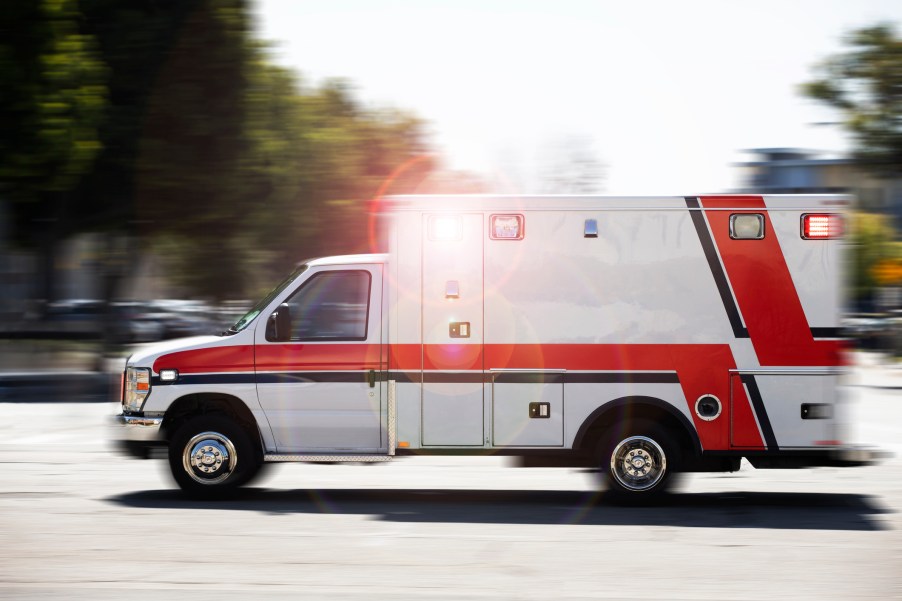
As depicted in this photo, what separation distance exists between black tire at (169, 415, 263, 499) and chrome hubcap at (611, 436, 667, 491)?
10.3 feet

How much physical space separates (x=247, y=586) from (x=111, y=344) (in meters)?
21.2

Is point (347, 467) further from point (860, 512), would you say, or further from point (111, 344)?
point (111, 344)

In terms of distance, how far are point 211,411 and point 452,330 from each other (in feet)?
7.55

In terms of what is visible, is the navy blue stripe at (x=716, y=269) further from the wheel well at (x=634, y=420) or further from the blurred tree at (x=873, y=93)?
the blurred tree at (x=873, y=93)

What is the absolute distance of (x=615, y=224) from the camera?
9.24m

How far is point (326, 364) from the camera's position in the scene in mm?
9391

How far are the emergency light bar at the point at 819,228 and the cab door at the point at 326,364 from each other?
3.65m

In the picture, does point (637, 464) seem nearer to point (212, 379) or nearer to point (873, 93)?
point (212, 379)

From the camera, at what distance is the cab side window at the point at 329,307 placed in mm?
9477

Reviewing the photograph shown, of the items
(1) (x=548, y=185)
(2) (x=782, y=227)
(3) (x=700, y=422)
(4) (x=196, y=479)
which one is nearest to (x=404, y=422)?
(4) (x=196, y=479)

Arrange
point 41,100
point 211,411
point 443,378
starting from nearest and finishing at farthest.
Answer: point 443,378
point 211,411
point 41,100

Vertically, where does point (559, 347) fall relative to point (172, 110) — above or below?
below

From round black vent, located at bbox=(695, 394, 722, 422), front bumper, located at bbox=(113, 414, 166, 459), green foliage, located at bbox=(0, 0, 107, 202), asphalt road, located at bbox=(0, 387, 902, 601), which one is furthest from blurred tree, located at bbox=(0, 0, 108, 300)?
round black vent, located at bbox=(695, 394, 722, 422)

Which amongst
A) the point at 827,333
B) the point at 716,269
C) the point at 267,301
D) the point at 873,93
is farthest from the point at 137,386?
the point at 873,93
